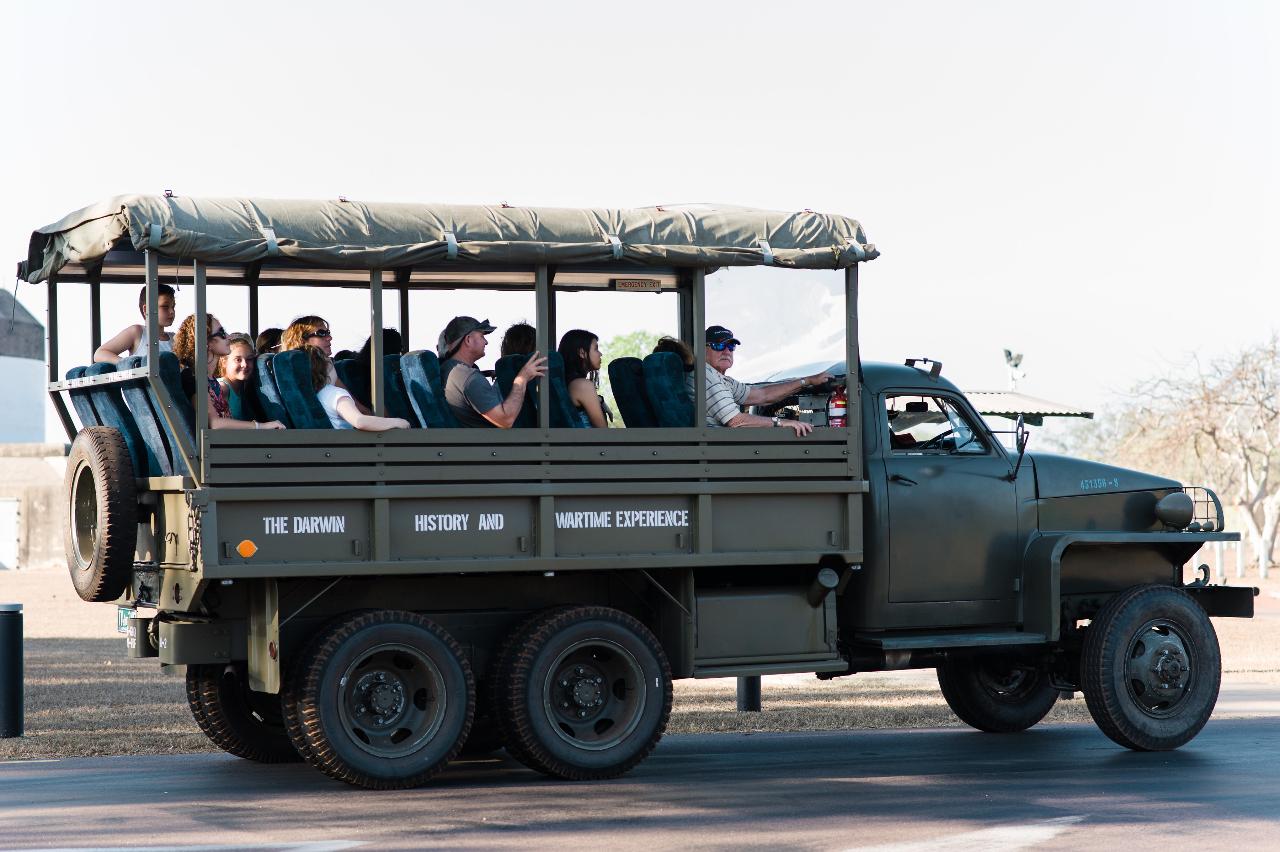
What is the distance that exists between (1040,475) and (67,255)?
6035 mm

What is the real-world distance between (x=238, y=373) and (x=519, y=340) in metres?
1.62

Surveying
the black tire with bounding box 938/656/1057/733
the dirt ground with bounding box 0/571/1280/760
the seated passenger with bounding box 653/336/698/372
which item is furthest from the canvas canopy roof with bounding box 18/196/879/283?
the black tire with bounding box 938/656/1057/733

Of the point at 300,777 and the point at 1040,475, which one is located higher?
the point at 1040,475

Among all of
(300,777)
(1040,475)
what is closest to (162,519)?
(300,777)

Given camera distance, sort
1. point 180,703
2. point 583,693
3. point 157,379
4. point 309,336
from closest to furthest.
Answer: point 157,379 → point 583,693 → point 309,336 → point 180,703

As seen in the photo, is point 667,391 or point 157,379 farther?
point 667,391

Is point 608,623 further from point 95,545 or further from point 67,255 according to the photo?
point 67,255

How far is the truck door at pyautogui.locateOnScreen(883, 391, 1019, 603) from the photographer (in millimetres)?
10789

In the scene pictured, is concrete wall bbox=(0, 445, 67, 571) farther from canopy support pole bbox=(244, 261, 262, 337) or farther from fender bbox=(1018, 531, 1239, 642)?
fender bbox=(1018, 531, 1239, 642)

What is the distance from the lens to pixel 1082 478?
11422 millimetres

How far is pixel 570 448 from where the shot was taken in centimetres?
975

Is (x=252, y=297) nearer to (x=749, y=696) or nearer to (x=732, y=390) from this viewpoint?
(x=732, y=390)

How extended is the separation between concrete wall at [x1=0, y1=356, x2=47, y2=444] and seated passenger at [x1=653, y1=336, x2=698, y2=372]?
57768 millimetres

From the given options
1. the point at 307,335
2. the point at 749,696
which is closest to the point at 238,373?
the point at 307,335
